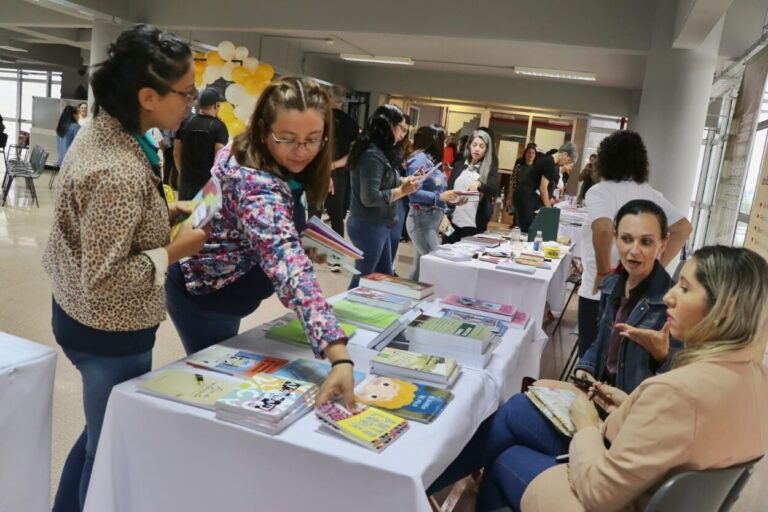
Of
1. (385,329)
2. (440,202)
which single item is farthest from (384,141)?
(385,329)

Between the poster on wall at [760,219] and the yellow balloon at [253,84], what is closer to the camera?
the poster on wall at [760,219]

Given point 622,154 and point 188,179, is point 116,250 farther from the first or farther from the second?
point 188,179

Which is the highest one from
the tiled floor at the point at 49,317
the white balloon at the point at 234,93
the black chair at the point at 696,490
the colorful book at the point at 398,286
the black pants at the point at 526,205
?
the white balloon at the point at 234,93

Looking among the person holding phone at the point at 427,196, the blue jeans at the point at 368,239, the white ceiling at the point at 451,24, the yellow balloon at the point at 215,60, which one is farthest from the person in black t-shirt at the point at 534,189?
the yellow balloon at the point at 215,60

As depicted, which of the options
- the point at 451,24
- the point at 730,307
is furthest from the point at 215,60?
the point at 730,307

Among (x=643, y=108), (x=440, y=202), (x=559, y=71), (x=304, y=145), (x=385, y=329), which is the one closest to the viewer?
(x=304, y=145)

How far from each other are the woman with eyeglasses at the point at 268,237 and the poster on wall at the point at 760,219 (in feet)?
10.7

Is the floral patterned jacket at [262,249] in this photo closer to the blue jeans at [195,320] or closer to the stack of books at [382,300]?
the blue jeans at [195,320]

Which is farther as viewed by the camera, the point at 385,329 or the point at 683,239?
the point at 683,239

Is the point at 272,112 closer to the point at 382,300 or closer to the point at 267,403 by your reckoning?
the point at 267,403

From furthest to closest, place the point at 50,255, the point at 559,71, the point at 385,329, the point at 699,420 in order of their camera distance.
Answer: the point at 559,71 → the point at 385,329 → the point at 50,255 → the point at 699,420

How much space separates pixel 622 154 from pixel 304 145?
2.08 meters

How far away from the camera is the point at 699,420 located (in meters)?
1.17

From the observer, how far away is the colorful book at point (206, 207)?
130 cm
